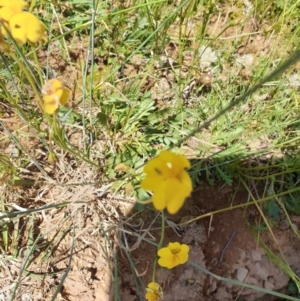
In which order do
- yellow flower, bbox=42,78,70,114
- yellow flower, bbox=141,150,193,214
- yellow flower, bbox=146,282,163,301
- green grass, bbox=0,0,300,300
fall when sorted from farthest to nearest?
green grass, bbox=0,0,300,300 → yellow flower, bbox=146,282,163,301 → yellow flower, bbox=42,78,70,114 → yellow flower, bbox=141,150,193,214

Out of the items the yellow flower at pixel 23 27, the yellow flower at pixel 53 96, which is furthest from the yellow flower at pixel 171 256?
the yellow flower at pixel 23 27

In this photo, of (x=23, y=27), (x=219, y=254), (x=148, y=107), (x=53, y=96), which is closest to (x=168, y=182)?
(x=53, y=96)

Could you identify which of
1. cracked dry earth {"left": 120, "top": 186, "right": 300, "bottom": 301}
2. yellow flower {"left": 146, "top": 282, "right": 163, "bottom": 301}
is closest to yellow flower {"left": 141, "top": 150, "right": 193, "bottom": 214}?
yellow flower {"left": 146, "top": 282, "right": 163, "bottom": 301}

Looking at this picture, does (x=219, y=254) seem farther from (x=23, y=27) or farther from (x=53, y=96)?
(x=23, y=27)

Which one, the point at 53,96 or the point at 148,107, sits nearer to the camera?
the point at 53,96

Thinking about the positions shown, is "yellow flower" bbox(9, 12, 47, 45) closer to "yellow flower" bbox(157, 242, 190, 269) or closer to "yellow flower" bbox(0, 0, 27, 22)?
"yellow flower" bbox(0, 0, 27, 22)
